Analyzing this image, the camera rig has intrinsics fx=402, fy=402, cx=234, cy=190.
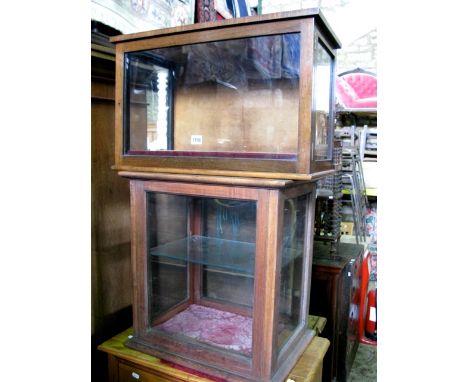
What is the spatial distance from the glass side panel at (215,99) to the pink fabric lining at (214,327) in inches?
21.2

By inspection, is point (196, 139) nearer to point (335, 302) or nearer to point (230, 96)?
point (230, 96)

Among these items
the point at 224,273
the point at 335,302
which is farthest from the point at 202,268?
the point at 335,302

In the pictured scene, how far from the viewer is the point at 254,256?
1042 mm

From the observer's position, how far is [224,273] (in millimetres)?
1321

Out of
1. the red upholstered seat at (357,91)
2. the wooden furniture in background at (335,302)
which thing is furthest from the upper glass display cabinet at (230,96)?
the red upholstered seat at (357,91)

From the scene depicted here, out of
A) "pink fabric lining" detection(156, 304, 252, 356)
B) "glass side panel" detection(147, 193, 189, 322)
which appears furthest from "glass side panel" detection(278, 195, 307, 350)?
"glass side panel" detection(147, 193, 189, 322)

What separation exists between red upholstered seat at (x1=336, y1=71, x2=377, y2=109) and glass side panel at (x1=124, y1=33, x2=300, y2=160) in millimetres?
3830

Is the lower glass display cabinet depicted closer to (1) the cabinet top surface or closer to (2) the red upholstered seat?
(1) the cabinet top surface

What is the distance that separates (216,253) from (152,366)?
0.37 m

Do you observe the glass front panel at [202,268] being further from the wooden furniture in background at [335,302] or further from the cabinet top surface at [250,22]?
the wooden furniture in background at [335,302]

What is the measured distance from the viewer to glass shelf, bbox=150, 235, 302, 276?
3.62 feet
